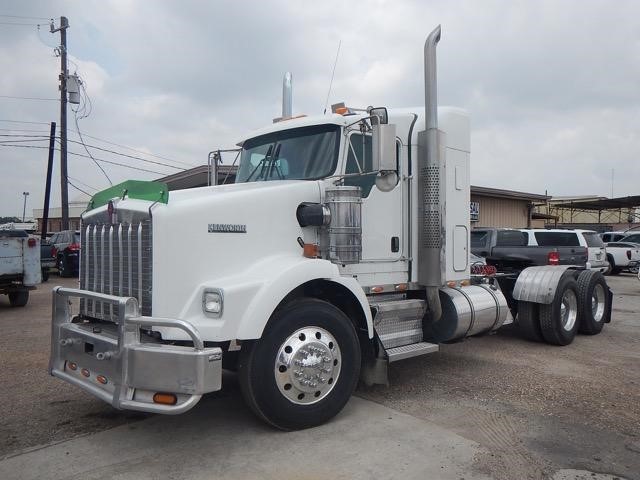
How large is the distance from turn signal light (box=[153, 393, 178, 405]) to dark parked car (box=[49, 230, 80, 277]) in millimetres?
16539

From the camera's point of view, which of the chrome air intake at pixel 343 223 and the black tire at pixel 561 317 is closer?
the chrome air intake at pixel 343 223

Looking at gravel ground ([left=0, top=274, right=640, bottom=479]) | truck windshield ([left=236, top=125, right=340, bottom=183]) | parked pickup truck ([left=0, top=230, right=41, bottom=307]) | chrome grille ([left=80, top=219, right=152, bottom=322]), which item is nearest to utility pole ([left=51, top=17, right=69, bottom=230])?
parked pickup truck ([left=0, top=230, right=41, bottom=307])

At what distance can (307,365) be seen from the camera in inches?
173

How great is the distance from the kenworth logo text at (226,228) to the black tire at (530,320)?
205 inches

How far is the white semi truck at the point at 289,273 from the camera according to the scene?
4004mm

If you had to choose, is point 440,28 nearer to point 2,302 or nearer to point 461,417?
point 461,417

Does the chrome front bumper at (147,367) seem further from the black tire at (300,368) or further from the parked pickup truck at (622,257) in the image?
the parked pickup truck at (622,257)

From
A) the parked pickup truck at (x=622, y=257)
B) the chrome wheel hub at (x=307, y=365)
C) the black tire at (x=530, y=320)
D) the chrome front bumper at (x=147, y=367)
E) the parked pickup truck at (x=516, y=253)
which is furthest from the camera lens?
the parked pickup truck at (x=622, y=257)

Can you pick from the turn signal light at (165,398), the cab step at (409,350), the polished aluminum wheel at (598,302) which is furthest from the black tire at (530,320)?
the turn signal light at (165,398)

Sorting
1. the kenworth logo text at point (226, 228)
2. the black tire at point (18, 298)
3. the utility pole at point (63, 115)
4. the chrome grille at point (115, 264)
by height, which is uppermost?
the utility pole at point (63, 115)

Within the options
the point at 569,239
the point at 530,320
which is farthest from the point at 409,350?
the point at 569,239

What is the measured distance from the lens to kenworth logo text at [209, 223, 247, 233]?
433 centimetres

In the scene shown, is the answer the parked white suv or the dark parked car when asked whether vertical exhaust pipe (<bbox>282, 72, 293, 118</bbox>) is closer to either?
the parked white suv

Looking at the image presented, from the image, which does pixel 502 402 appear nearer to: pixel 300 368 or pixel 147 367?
pixel 300 368
